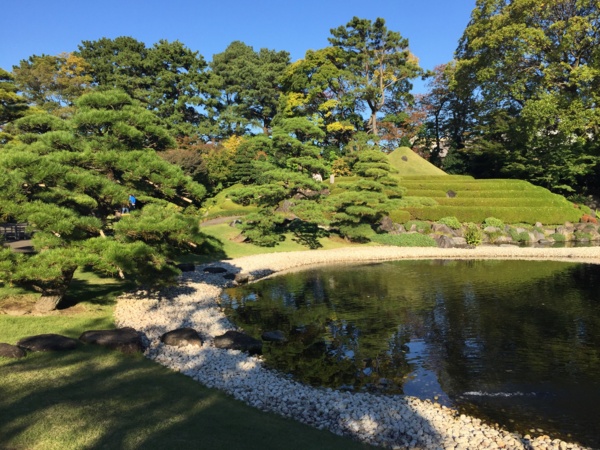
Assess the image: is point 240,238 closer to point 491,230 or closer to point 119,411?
point 491,230

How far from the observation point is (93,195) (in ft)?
38.0

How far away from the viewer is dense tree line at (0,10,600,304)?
10719 millimetres

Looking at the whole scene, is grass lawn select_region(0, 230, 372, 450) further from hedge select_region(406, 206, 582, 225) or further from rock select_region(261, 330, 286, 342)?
hedge select_region(406, 206, 582, 225)

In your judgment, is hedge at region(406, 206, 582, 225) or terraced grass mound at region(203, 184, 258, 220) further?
terraced grass mound at region(203, 184, 258, 220)

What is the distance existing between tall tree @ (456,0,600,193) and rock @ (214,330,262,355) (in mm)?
33020

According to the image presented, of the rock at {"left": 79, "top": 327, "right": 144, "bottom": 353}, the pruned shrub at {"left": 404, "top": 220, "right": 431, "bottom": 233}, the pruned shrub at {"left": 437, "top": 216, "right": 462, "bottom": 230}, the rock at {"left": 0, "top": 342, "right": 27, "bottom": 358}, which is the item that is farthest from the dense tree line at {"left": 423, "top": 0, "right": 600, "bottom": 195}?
the rock at {"left": 0, "top": 342, "right": 27, "bottom": 358}

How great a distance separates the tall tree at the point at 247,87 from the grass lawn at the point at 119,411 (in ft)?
165

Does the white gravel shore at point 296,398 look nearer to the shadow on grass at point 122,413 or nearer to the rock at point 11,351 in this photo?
the shadow on grass at point 122,413

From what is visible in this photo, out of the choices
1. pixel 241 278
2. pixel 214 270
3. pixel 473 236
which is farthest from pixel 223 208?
pixel 473 236

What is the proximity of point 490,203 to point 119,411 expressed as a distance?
110 ft

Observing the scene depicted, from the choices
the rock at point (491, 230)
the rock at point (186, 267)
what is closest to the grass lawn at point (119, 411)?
the rock at point (186, 267)

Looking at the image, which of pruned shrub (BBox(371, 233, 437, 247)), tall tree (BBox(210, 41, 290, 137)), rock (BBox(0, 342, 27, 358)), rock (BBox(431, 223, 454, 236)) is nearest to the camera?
rock (BBox(0, 342, 27, 358))

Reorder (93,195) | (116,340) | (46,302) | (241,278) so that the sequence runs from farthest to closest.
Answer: (241,278), (93,195), (46,302), (116,340)

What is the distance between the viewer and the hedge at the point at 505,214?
31500mm
